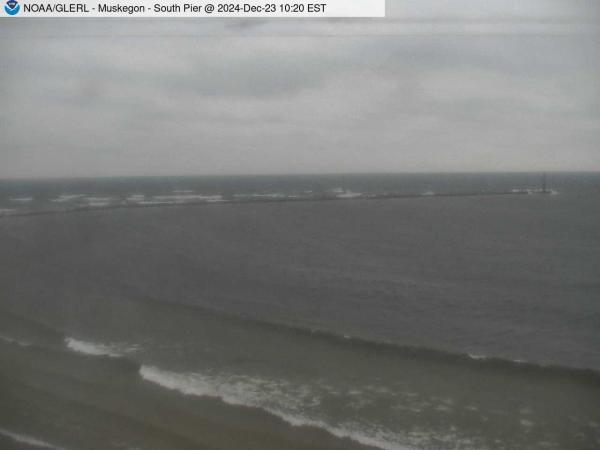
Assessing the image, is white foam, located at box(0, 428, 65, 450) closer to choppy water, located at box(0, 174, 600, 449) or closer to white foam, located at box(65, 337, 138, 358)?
choppy water, located at box(0, 174, 600, 449)

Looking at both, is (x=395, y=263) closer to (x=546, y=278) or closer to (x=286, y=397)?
(x=546, y=278)

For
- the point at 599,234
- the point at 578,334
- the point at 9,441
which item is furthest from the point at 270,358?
the point at 599,234

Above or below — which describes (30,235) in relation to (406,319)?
above

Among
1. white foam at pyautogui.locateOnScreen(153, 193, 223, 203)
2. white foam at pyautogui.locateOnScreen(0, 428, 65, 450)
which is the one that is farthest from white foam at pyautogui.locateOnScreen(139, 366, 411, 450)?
white foam at pyautogui.locateOnScreen(153, 193, 223, 203)

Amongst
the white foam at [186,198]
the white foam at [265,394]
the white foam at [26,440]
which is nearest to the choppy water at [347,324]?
the white foam at [265,394]

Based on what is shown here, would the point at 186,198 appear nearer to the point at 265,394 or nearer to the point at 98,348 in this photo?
the point at 98,348

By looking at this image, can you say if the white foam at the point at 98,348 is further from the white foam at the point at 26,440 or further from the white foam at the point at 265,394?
the white foam at the point at 26,440

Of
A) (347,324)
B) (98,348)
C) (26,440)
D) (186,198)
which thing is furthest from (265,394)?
(186,198)
